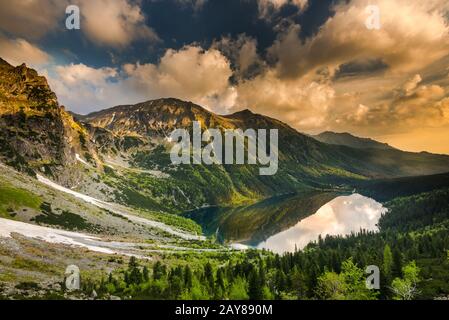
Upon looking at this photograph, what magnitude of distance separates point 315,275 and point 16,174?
16950cm

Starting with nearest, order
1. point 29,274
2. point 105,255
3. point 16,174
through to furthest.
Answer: point 29,274, point 105,255, point 16,174

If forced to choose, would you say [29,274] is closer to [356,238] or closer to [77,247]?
[77,247]

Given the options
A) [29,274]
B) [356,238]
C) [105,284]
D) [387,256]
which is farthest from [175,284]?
[356,238]

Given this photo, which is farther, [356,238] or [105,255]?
[356,238]

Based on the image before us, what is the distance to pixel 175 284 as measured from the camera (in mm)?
75750

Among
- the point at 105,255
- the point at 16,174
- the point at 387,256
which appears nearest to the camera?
the point at 387,256
